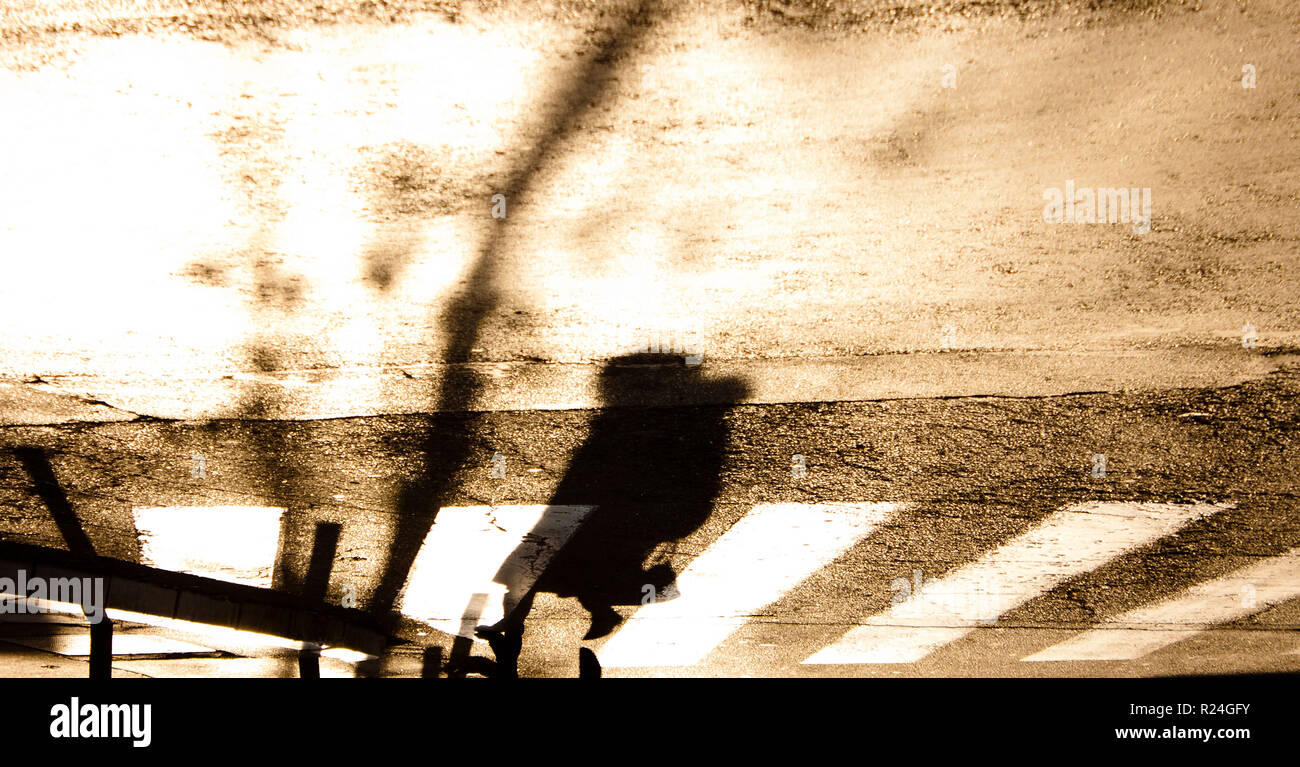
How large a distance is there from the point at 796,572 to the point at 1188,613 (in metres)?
2.75

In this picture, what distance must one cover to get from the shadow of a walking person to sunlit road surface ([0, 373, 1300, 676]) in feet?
0.06

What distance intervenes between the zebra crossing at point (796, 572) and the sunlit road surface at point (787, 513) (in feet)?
0.06

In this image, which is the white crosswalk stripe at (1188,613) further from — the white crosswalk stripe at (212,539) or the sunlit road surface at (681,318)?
the white crosswalk stripe at (212,539)

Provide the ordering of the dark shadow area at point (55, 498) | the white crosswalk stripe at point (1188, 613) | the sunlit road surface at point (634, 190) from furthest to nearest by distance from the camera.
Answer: the white crosswalk stripe at point (1188, 613), the dark shadow area at point (55, 498), the sunlit road surface at point (634, 190)

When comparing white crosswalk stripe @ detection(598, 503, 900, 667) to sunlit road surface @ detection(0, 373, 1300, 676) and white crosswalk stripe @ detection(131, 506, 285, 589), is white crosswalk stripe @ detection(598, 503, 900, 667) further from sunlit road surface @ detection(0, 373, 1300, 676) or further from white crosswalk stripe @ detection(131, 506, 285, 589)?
white crosswalk stripe @ detection(131, 506, 285, 589)

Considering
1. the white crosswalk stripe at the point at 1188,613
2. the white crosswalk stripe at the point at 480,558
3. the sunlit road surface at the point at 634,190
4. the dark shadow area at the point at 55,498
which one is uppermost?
the sunlit road surface at the point at 634,190

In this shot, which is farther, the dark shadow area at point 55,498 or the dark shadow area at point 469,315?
the dark shadow area at point 55,498

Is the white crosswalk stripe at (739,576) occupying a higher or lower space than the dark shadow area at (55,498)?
lower

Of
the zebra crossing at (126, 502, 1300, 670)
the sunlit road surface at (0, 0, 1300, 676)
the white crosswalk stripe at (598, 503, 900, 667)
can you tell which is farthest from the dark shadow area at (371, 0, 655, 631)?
the white crosswalk stripe at (598, 503, 900, 667)

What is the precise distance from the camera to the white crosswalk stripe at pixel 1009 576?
365 centimetres

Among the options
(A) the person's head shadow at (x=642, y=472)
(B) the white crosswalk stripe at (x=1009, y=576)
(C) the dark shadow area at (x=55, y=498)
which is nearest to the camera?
(A) the person's head shadow at (x=642, y=472)

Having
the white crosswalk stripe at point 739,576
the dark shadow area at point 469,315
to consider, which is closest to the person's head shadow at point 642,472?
the white crosswalk stripe at point 739,576

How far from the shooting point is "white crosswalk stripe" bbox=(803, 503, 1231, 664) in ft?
12.0
